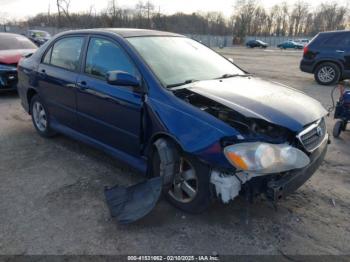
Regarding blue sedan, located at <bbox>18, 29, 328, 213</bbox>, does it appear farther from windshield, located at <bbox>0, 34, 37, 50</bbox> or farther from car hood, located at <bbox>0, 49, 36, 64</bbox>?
windshield, located at <bbox>0, 34, 37, 50</bbox>

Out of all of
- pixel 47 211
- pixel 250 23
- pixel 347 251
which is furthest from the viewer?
pixel 250 23

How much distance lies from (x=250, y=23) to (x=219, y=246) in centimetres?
9195

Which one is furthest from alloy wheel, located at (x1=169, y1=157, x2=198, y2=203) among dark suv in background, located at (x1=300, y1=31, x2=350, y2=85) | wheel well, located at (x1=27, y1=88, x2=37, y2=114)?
dark suv in background, located at (x1=300, y1=31, x2=350, y2=85)

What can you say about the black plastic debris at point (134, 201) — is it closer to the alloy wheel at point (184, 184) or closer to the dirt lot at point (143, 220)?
the dirt lot at point (143, 220)

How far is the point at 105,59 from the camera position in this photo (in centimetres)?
372

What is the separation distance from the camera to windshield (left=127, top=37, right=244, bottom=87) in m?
3.38

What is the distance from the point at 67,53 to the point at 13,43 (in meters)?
6.29

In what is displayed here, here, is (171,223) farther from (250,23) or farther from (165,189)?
(250,23)

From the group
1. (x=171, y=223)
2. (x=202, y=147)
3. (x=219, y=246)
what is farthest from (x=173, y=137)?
(x=219, y=246)

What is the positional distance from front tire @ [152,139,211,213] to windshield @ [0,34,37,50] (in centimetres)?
803

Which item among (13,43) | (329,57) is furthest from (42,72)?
(329,57)

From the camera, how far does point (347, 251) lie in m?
2.60

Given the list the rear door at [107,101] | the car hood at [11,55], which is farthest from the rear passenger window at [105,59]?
the car hood at [11,55]

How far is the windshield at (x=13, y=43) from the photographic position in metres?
9.24
